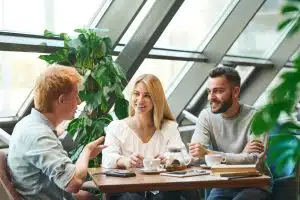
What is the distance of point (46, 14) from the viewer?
4508mm

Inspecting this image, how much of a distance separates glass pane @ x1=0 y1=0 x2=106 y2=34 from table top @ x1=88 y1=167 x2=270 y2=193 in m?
1.86

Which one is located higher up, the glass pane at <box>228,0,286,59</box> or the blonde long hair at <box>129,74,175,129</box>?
the glass pane at <box>228,0,286,59</box>

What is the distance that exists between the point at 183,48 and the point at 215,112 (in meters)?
2.56

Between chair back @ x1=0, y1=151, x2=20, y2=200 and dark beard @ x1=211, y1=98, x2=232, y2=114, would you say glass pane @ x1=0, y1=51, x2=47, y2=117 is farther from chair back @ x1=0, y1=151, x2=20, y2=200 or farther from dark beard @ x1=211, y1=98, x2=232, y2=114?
chair back @ x1=0, y1=151, x2=20, y2=200

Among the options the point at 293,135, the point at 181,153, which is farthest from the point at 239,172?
the point at 293,135

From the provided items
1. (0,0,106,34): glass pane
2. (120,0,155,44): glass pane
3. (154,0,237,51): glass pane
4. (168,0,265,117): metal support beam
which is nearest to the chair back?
(0,0,106,34): glass pane

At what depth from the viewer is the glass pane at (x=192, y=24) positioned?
588cm

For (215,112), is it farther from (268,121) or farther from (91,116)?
(268,121)

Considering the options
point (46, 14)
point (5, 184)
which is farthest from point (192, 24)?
point (5, 184)

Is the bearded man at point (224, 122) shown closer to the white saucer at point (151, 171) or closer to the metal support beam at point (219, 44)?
the white saucer at point (151, 171)

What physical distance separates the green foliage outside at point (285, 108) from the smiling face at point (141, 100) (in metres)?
2.66

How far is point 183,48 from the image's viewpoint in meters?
6.16

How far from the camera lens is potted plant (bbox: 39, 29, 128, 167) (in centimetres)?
421

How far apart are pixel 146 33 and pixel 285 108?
414 centimetres
